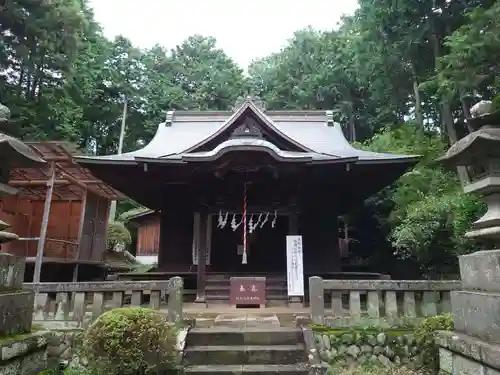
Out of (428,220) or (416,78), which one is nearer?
(428,220)

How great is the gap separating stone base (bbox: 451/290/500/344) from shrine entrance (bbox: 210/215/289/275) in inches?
377

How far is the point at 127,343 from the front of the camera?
4.64 m

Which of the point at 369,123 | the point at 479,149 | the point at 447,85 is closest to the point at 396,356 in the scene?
the point at 479,149

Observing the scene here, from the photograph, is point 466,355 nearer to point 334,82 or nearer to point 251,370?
point 251,370

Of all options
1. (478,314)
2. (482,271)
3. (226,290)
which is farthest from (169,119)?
(478,314)

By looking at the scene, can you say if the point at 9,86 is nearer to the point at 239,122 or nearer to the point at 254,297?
the point at 239,122

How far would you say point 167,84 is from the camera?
34125mm

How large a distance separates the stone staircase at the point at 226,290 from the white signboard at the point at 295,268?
98 centimetres

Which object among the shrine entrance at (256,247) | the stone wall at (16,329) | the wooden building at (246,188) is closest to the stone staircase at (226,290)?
the wooden building at (246,188)

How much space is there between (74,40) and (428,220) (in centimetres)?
1775

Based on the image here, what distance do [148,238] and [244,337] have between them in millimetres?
20114

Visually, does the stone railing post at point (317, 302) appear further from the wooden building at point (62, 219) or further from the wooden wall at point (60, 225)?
the wooden wall at point (60, 225)

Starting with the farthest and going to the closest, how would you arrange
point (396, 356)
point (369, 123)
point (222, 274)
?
1. point (369, 123)
2. point (222, 274)
3. point (396, 356)

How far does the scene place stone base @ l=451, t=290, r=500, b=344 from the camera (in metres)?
3.59
